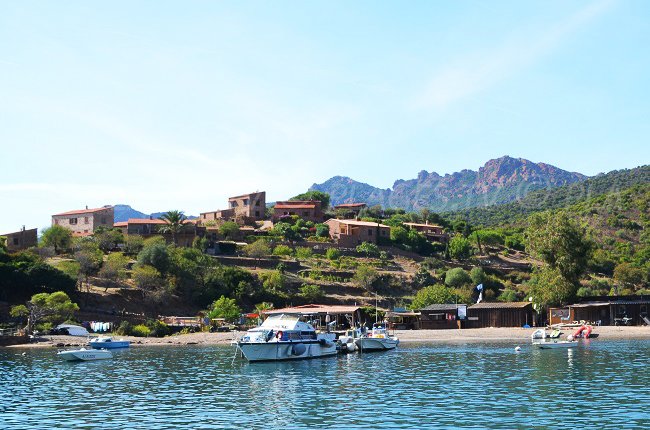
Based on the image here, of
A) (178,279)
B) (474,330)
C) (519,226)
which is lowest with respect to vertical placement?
(474,330)

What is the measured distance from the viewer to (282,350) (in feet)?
186

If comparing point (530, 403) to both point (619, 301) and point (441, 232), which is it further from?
point (441, 232)

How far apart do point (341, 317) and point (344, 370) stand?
42.9 metres

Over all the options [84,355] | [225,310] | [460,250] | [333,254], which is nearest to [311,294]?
[225,310]

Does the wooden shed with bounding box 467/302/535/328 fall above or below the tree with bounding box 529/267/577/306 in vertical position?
below

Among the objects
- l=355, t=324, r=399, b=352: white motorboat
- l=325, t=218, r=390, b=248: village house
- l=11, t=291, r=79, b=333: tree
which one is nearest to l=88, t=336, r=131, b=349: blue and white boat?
l=11, t=291, r=79, b=333: tree

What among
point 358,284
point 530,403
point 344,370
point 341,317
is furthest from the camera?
point 358,284

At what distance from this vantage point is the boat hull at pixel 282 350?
2169 inches

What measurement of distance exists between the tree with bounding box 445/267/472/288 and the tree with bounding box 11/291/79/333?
57836 millimetres

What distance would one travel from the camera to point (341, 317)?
302ft

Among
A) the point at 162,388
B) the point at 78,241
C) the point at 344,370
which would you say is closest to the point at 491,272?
the point at 78,241

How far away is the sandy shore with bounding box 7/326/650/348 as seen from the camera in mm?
72750

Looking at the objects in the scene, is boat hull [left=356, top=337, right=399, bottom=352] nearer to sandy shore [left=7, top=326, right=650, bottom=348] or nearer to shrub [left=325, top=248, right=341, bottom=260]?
sandy shore [left=7, top=326, right=650, bottom=348]

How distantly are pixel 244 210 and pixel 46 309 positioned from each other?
246 feet
